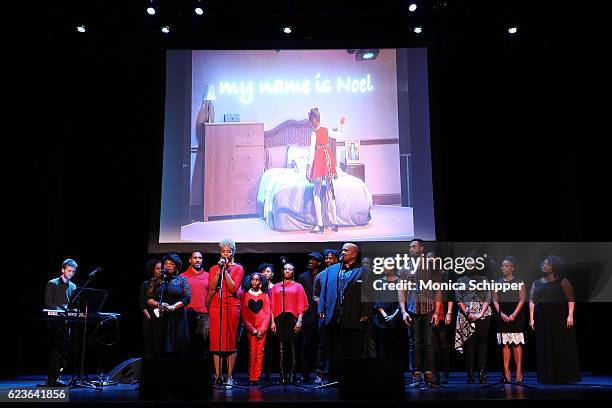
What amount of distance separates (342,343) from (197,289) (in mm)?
2121

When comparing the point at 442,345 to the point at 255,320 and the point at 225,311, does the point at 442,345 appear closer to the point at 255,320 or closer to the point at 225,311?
the point at 255,320

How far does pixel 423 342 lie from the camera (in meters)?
6.21

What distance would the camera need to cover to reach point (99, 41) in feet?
29.9

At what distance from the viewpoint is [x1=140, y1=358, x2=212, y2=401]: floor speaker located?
A: 5.09 metres

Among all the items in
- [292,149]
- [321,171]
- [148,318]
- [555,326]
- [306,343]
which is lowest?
[306,343]

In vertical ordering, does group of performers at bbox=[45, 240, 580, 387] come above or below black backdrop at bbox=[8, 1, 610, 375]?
below

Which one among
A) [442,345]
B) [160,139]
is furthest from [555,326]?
[160,139]

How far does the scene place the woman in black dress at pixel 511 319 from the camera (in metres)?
6.67

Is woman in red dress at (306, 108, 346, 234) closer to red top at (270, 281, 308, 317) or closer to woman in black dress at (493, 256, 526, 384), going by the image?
red top at (270, 281, 308, 317)

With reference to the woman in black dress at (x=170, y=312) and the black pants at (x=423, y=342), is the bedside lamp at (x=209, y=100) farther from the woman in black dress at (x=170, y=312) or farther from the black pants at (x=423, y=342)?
the black pants at (x=423, y=342)

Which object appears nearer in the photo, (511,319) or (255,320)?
(511,319)

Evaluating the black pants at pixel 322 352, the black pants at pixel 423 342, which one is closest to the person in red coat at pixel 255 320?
the black pants at pixel 322 352

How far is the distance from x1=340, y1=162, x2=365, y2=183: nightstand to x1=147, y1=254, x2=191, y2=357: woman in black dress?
117 inches

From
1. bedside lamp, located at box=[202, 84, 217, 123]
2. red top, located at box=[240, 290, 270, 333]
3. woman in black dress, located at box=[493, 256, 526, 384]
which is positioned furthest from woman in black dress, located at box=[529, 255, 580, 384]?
bedside lamp, located at box=[202, 84, 217, 123]
